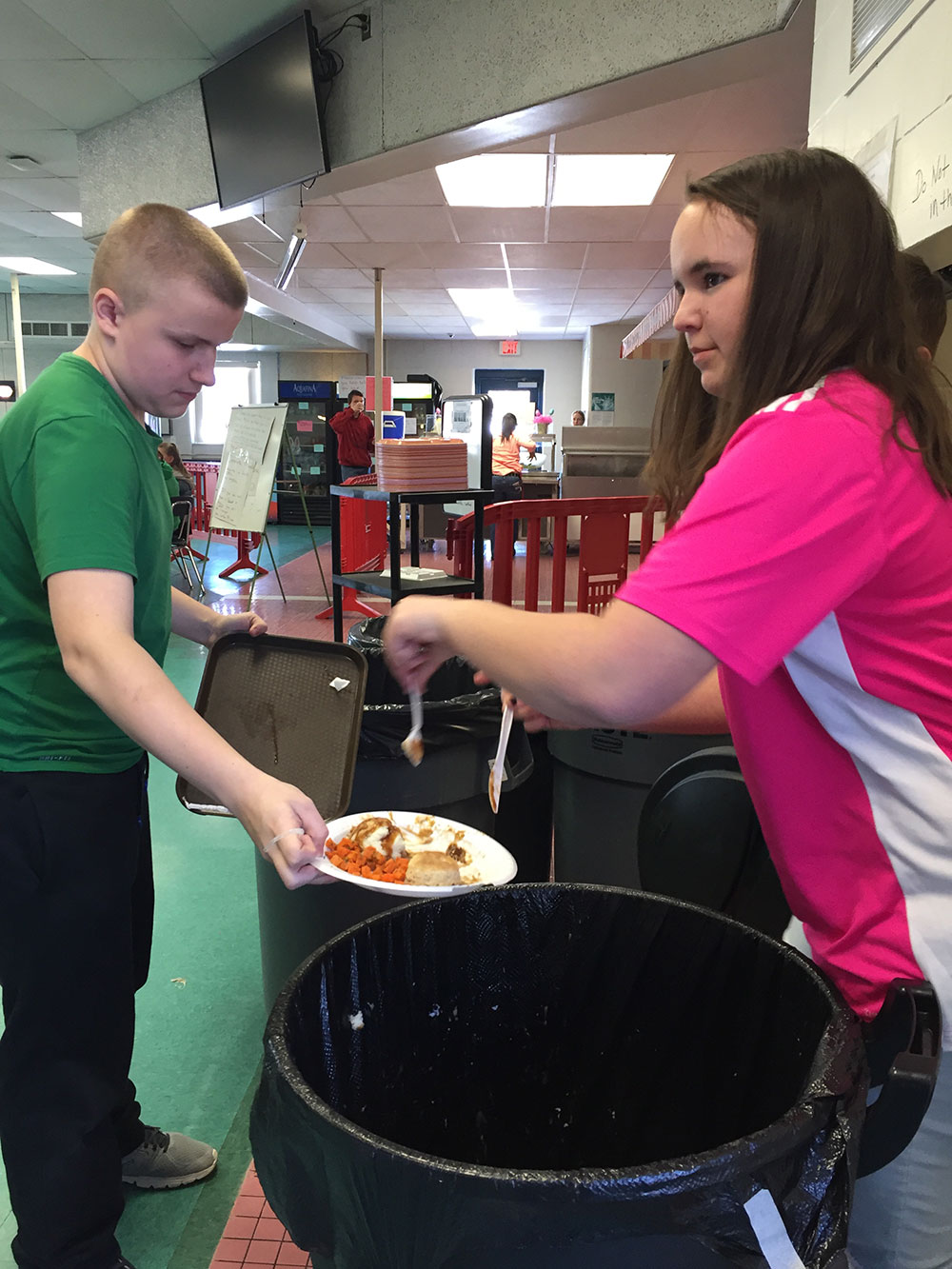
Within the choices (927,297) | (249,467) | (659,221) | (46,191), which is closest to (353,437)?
(249,467)

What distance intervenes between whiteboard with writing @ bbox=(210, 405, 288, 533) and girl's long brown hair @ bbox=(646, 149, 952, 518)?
232 inches

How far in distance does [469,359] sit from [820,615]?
17.2 m

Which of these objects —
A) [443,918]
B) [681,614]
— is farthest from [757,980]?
[681,614]

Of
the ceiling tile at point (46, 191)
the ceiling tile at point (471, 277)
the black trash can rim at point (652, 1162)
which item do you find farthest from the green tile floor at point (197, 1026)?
the ceiling tile at point (471, 277)

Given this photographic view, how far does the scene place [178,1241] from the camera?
4.96 feet

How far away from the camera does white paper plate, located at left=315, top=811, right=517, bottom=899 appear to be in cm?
111

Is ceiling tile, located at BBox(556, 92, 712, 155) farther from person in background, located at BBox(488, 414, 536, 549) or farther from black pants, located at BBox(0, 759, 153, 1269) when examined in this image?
black pants, located at BBox(0, 759, 153, 1269)

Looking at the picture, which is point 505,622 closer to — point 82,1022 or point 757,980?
point 757,980

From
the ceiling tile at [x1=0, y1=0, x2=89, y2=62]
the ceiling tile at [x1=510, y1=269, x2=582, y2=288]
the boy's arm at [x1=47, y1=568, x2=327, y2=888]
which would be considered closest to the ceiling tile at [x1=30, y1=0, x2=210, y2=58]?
the ceiling tile at [x1=0, y1=0, x2=89, y2=62]

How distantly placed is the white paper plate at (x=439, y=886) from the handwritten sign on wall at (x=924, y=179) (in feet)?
4.61

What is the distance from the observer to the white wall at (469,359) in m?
16.9

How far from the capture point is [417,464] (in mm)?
3611

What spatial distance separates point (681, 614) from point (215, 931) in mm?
2147

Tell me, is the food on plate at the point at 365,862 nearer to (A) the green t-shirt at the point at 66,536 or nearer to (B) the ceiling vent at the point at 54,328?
(A) the green t-shirt at the point at 66,536
